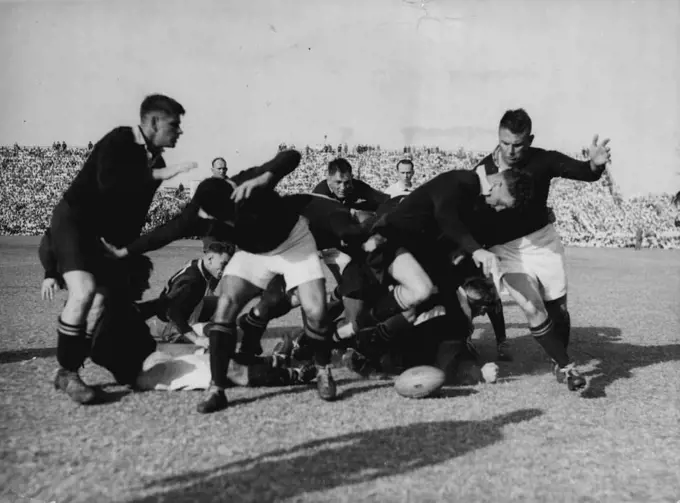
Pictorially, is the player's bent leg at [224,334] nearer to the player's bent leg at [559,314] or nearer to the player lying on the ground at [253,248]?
the player lying on the ground at [253,248]

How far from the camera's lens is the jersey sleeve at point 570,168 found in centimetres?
546

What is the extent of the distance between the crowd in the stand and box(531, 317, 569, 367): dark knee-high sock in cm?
2454

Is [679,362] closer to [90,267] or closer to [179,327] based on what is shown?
→ [179,327]

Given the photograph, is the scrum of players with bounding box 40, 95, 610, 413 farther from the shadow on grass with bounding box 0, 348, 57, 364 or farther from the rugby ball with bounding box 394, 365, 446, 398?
the shadow on grass with bounding box 0, 348, 57, 364

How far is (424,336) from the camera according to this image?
226 inches

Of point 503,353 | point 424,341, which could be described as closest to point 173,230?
point 424,341

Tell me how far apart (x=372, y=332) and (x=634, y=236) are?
33.2 m

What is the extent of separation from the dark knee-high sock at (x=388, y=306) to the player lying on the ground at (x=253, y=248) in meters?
0.70

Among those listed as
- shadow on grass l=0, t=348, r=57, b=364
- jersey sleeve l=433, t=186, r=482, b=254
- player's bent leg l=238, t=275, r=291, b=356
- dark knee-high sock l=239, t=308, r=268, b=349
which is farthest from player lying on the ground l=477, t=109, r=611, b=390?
shadow on grass l=0, t=348, r=57, b=364

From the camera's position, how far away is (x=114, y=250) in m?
4.79

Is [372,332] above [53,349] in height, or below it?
above

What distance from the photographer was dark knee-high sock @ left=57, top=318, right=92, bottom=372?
4.77 meters

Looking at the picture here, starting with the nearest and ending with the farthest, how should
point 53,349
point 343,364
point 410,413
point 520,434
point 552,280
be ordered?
1. point 520,434
2. point 410,413
3. point 552,280
4. point 343,364
5. point 53,349

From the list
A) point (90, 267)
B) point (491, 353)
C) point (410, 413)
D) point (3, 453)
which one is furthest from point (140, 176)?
point (491, 353)
